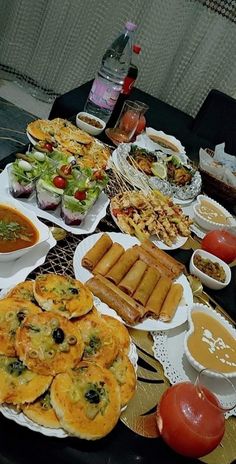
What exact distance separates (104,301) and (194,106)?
116 inches

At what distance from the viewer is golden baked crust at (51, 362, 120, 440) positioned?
29.0 inches

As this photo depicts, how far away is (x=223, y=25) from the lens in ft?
10.6

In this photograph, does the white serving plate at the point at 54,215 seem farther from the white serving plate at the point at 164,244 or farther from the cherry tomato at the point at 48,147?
the cherry tomato at the point at 48,147

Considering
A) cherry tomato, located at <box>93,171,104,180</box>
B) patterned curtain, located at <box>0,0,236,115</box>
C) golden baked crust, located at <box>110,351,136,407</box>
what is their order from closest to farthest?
golden baked crust, located at <box>110,351,136,407</box>
cherry tomato, located at <box>93,171,104,180</box>
patterned curtain, located at <box>0,0,236,115</box>

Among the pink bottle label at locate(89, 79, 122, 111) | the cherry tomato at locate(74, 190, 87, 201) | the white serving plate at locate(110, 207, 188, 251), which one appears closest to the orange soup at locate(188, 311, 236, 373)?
the white serving plate at locate(110, 207, 188, 251)

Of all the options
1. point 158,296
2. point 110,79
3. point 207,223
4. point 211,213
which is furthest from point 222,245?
point 110,79

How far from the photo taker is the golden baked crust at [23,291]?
896 millimetres

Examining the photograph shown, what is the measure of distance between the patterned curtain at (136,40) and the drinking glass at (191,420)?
124 inches

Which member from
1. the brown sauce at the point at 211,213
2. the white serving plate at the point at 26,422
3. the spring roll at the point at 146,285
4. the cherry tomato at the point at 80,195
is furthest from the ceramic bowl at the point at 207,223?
the white serving plate at the point at 26,422

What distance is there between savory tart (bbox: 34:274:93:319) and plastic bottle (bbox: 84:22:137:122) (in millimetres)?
1188

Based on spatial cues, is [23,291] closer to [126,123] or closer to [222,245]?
[222,245]

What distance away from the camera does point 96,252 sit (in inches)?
46.5

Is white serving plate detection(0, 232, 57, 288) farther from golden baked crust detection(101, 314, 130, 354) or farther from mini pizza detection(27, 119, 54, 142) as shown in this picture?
mini pizza detection(27, 119, 54, 142)

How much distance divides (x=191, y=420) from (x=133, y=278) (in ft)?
1.49
